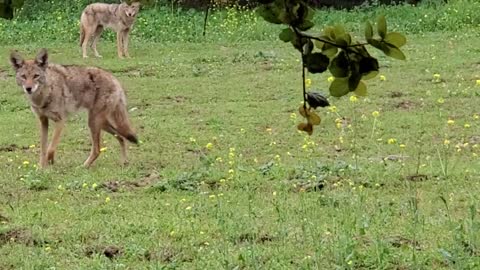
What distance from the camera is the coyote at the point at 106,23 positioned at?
19.5 metres

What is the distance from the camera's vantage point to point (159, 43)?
68.0 feet

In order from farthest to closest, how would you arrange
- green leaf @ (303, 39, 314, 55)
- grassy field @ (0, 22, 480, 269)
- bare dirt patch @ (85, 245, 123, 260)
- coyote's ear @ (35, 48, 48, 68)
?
coyote's ear @ (35, 48, 48, 68)
bare dirt patch @ (85, 245, 123, 260)
grassy field @ (0, 22, 480, 269)
green leaf @ (303, 39, 314, 55)

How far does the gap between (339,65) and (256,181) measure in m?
6.49

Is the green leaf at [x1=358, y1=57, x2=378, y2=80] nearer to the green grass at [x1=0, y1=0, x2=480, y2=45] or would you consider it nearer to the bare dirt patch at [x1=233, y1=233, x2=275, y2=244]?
the bare dirt patch at [x1=233, y1=233, x2=275, y2=244]

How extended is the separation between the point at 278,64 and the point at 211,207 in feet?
32.3

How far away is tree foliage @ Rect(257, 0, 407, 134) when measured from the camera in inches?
72.3

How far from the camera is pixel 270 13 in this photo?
1.85 meters

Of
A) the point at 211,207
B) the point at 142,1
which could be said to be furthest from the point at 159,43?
the point at 142,1

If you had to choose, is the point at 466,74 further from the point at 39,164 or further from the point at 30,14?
the point at 30,14

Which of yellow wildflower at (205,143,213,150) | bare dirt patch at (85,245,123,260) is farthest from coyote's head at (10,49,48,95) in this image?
bare dirt patch at (85,245,123,260)

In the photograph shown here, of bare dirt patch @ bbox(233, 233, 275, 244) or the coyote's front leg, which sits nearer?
bare dirt patch @ bbox(233, 233, 275, 244)

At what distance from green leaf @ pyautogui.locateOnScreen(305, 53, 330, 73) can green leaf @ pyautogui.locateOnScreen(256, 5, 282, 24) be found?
0.32 ft

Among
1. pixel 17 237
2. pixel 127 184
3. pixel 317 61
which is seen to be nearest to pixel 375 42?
pixel 317 61

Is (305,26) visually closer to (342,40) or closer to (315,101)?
(342,40)
